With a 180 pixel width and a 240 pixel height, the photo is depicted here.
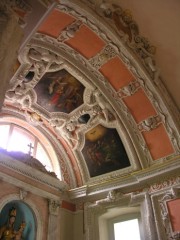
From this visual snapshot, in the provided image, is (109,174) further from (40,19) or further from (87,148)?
(40,19)

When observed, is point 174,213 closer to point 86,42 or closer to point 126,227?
point 126,227

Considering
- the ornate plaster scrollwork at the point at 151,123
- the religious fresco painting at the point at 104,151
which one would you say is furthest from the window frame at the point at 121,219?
the ornate plaster scrollwork at the point at 151,123

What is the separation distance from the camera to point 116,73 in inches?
320

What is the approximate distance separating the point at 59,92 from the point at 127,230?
15.7 ft

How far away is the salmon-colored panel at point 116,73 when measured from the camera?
791 centimetres

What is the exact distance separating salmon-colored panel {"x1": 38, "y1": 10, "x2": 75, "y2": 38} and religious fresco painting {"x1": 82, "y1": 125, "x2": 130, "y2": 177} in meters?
3.41

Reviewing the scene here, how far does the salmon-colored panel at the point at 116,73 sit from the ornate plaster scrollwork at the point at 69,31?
4.54 ft

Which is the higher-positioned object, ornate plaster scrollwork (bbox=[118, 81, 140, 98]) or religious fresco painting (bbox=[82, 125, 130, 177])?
ornate plaster scrollwork (bbox=[118, 81, 140, 98])

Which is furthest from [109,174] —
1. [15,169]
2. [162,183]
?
[15,169]

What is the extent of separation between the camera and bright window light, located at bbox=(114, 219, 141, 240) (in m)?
8.13

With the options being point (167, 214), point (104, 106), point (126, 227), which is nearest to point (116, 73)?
point (104, 106)

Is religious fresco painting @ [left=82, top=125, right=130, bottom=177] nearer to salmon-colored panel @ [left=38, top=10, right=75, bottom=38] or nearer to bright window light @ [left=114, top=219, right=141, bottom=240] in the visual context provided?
bright window light @ [left=114, top=219, right=141, bottom=240]

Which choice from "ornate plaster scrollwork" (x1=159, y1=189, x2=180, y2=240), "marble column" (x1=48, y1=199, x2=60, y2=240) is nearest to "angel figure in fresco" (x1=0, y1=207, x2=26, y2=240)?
"marble column" (x1=48, y1=199, x2=60, y2=240)

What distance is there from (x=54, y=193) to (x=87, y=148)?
6.11ft
